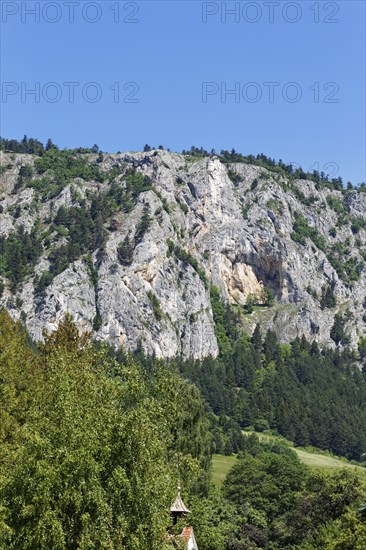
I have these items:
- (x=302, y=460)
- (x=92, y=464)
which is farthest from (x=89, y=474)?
(x=302, y=460)

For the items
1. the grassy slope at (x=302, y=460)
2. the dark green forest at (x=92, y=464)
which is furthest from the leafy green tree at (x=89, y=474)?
the grassy slope at (x=302, y=460)

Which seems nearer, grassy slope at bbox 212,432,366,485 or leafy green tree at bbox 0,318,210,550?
leafy green tree at bbox 0,318,210,550

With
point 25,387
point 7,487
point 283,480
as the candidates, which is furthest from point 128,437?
point 283,480

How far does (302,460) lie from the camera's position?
154 meters

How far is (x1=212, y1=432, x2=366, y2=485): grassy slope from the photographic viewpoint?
132 metres

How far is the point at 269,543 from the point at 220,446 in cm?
8073

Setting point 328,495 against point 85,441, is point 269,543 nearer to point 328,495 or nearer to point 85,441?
point 328,495

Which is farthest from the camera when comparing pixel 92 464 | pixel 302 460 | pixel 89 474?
pixel 302 460

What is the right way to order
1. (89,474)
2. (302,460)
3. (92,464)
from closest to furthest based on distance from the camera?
(92,464) → (89,474) → (302,460)

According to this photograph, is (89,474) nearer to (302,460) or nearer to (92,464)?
(92,464)

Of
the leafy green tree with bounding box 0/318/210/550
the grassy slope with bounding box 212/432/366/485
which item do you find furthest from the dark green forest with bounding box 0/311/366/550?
the grassy slope with bounding box 212/432/366/485

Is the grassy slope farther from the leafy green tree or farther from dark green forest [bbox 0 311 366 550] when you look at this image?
the leafy green tree

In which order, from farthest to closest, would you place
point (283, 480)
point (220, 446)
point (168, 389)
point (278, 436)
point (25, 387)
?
1. point (278, 436)
2. point (220, 446)
3. point (283, 480)
4. point (25, 387)
5. point (168, 389)

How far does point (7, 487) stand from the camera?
28.7 m
